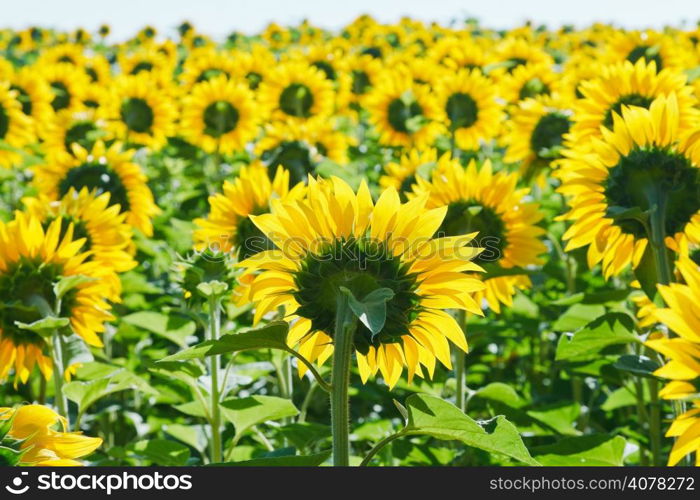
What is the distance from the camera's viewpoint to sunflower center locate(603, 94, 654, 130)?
90.3 inches

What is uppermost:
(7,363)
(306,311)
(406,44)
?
(406,44)

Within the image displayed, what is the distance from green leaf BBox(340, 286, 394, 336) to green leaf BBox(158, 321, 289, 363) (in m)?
0.10

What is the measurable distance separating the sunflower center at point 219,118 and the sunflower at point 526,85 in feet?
4.14

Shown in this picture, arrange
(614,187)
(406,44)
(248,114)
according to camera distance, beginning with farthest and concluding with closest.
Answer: (406,44)
(248,114)
(614,187)

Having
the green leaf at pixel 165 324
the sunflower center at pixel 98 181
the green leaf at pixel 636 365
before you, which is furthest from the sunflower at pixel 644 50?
the green leaf at pixel 636 365

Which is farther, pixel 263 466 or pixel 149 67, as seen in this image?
pixel 149 67

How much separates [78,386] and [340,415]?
834mm

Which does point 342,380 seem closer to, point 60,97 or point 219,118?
point 219,118

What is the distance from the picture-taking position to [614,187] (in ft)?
5.33

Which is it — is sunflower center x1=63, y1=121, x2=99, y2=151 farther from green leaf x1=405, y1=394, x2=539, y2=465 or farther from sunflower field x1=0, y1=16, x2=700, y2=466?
green leaf x1=405, y1=394, x2=539, y2=465

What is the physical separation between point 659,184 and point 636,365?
13.3 inches

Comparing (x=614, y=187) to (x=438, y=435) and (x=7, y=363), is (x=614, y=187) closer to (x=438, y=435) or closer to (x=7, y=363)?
(x=438, y=435)
